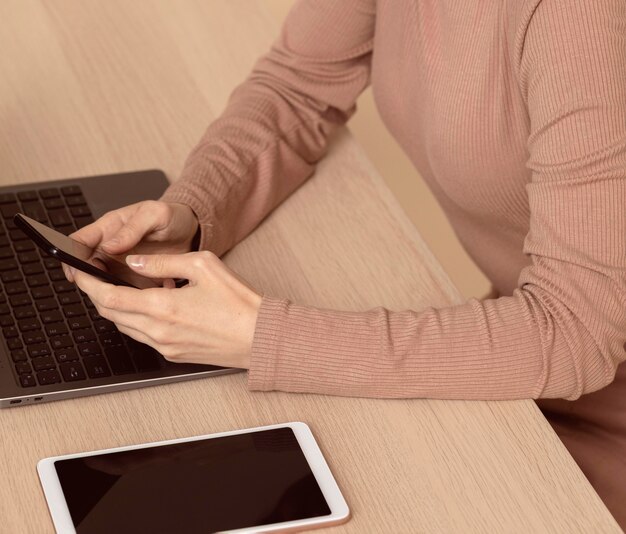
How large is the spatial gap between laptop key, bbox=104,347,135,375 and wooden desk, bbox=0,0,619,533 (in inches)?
1.1

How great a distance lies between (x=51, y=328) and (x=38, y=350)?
34mm

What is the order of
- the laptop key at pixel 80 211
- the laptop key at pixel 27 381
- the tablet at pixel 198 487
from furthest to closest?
the laptop key at pixel 80 211 < the laptop key at pixel 27 381 < the tablet at pixel 198 487

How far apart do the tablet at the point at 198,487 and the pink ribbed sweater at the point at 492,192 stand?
91 millimetres

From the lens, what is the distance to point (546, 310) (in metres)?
0.95

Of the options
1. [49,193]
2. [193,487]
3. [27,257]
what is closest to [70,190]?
[49,193]

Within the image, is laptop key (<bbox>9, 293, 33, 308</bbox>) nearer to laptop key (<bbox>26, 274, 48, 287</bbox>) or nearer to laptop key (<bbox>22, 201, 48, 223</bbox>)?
laptop key (<bbox>26, 274, 48, 287</bbox>)

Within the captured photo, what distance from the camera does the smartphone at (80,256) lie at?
859 millimetres

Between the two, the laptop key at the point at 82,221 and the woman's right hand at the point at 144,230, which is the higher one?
the woman's right hand at the point at 144,230

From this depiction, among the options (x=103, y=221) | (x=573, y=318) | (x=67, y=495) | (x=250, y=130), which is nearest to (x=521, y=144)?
(x=573, y=318)

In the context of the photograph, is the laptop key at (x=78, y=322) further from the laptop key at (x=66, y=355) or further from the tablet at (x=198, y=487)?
the tablet at (x=198, y=487)

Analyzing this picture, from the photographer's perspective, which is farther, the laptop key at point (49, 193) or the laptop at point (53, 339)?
the laptop key at point (49, 193)

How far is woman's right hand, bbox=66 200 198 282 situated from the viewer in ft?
3.21

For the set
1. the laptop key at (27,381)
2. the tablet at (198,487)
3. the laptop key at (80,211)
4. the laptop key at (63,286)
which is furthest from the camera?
the laptop key at (80,211)

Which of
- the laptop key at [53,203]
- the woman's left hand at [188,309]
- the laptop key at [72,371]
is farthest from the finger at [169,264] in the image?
the laptop key at [53,203]
